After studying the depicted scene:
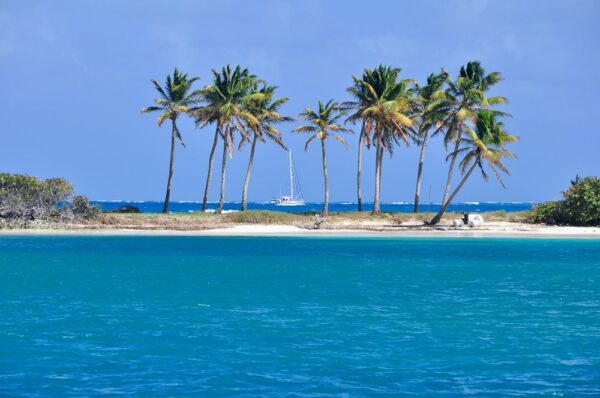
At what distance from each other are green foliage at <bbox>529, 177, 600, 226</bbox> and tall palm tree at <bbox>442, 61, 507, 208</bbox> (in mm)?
9473

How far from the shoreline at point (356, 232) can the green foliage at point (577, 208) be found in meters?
2.16

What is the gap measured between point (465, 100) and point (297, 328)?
149 ft

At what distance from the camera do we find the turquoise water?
500 inches

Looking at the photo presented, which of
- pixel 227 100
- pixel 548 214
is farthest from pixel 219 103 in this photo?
pixel 548 214

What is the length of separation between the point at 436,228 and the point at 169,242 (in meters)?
22.4

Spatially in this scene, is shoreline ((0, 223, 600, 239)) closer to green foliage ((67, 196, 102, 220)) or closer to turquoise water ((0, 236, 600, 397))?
green foliage ((67, 196, 102, 220))

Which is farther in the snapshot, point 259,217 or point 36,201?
point 259,217

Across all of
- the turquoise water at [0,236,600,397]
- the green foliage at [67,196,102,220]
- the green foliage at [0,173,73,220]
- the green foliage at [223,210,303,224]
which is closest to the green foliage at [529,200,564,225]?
the green foliage at [223,210,303,224]

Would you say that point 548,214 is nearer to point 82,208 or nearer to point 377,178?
point 377,178

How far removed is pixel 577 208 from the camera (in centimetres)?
6016

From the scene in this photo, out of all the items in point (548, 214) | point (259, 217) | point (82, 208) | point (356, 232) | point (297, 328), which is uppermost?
point (548, 214)

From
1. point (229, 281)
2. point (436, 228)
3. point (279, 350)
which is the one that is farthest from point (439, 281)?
point (436, 228)

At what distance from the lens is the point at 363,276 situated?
29.9 metres

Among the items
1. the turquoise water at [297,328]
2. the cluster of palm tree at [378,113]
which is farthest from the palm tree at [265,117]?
the turquoise water at [297,328]
